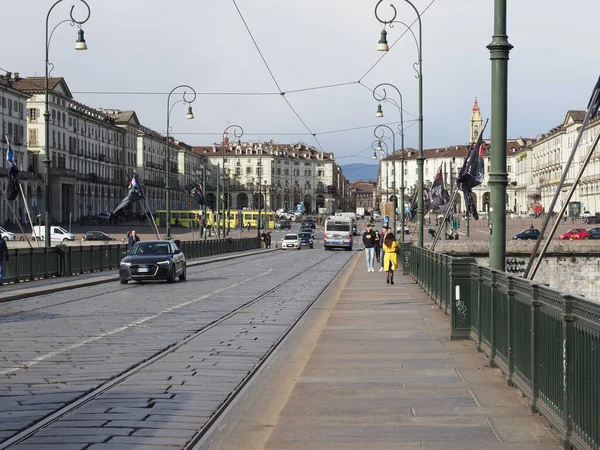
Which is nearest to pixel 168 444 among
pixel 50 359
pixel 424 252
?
pixel 50 359

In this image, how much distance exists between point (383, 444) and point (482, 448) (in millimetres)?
740

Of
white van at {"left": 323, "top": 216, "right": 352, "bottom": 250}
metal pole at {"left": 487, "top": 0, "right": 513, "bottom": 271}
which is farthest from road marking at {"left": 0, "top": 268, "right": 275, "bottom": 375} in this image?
white van at {"left": 323, "top": 216, "right": 352, "bottom": 250}

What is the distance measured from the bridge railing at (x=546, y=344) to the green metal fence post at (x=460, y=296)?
0.26 m

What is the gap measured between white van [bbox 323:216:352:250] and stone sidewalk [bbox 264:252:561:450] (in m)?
71.5

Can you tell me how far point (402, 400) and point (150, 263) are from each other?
75.4 feet

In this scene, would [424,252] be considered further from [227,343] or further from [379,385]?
[379,385]

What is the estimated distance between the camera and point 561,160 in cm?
15638

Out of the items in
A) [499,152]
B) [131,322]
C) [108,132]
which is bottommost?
[131,322]

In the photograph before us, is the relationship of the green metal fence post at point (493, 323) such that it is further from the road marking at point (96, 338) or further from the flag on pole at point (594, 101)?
the road marking at point (96, 338)

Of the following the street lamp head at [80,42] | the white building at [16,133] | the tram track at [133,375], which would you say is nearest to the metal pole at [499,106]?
the tram track at [133,375]

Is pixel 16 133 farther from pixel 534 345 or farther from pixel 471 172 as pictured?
pixel 534 345

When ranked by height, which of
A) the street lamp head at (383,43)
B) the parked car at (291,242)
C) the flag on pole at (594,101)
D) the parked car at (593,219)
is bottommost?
the parked car at (291,242)

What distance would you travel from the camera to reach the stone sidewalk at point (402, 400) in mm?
7770

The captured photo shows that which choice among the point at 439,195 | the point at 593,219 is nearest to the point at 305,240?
the point at 593,219
